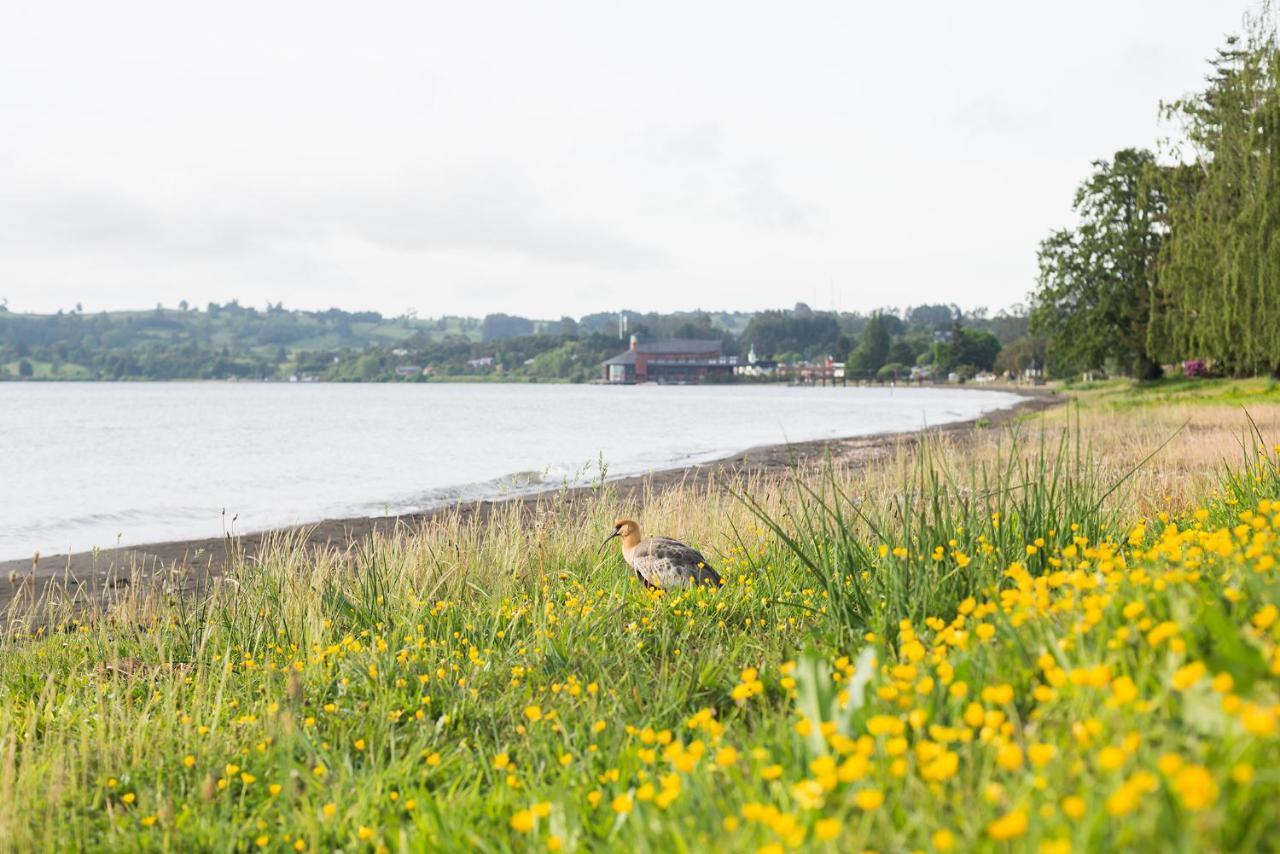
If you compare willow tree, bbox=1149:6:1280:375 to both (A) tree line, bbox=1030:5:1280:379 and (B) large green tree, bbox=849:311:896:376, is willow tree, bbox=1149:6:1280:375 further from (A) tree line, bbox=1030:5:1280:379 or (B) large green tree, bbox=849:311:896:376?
(B) large green tree, bbox=849:311:896:376

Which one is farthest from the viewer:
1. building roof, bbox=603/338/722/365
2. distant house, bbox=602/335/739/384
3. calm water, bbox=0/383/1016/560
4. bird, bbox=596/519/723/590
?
building roof, bbox=603/338/722/365

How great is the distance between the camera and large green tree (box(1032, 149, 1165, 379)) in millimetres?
51531

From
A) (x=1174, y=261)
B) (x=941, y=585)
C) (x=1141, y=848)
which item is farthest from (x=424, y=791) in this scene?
(x=1174, y=261)

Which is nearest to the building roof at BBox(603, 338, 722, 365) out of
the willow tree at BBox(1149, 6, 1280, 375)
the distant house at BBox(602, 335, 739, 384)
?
the distant house at BBox(602, 335, 739, 384)

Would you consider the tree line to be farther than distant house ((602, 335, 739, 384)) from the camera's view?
No

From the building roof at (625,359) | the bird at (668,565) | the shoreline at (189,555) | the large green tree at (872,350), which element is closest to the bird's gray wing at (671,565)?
the bird at (668,565)

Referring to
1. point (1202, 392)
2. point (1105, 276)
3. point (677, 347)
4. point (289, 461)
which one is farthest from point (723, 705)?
point (677, 347)

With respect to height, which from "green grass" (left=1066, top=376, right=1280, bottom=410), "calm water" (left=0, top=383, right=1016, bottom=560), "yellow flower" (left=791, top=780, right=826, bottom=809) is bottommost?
"calm water" (left=0, top=383, right=1016, bottom=560)

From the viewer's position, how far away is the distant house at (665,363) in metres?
186

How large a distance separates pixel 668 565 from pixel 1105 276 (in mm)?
53830

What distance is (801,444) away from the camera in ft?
111

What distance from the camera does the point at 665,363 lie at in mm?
189250

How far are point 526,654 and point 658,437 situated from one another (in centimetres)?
3871

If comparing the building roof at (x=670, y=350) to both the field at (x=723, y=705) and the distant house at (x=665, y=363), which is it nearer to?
the distant house at (x=665, y=363)
